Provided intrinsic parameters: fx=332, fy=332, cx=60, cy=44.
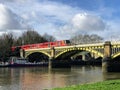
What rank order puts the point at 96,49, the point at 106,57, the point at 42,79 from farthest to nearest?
the point at 96,49 < the point at 106,57 < the point at 42,79

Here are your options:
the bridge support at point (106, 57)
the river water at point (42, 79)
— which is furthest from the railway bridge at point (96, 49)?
the river water at point (42, 79)

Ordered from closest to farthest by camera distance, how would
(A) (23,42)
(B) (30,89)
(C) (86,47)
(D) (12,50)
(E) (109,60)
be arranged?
(B) (30,89)
(E) (109,60)
(C) (86,47)
(D) (12,50)
(A) (23,42)

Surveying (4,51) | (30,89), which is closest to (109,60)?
(30,89)

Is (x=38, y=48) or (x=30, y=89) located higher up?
(x=38, y=48)

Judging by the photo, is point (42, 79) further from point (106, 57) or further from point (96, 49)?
point (96, 49)

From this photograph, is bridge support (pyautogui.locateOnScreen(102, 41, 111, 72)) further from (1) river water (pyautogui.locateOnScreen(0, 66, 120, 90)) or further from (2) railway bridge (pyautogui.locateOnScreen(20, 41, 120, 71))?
(1) river water (pyautogui.locateOnScreen(0, 66, 120, 90))

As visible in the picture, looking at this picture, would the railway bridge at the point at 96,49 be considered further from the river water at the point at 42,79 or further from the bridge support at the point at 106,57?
the river water at the point at 42,79

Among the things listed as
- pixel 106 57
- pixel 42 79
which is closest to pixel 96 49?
pixel 106 57

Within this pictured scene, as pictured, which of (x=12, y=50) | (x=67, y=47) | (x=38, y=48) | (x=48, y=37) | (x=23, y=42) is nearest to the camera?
(x=67, y=47)

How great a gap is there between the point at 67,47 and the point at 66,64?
33.2 feet

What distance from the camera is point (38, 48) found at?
109562 mm

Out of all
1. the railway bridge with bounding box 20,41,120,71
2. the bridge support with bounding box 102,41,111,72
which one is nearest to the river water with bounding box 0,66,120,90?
the bridge support with bounding box 102,41,111,72

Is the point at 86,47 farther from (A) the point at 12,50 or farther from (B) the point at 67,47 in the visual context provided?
(A) the point at 12,50

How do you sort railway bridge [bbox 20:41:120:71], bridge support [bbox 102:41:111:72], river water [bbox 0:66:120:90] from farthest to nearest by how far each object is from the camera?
railway bridge [bbox 20:41:120:71] → bridge support [bbox 102:41:111:72] → river water [bbox 0:66:120:90]
